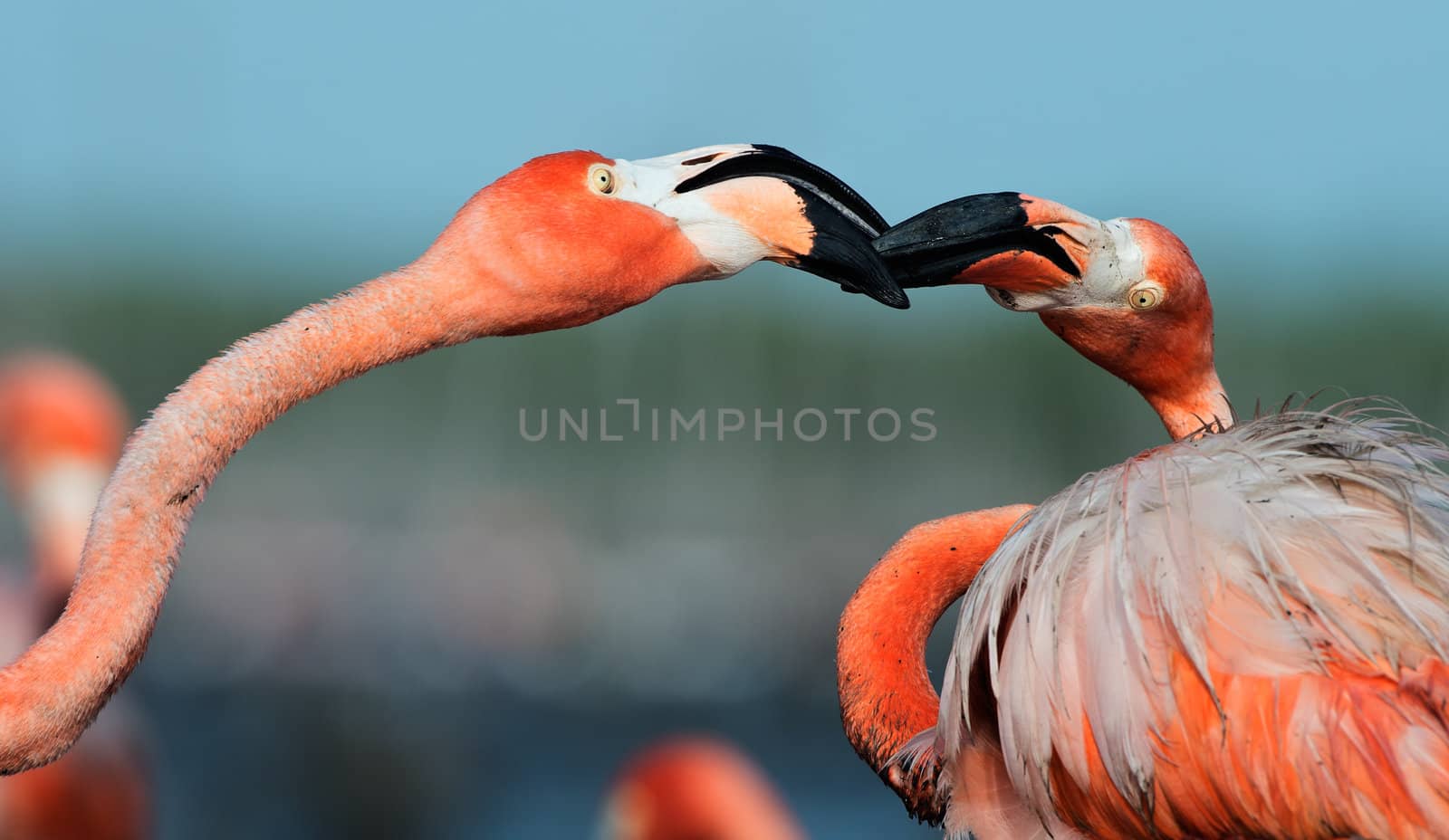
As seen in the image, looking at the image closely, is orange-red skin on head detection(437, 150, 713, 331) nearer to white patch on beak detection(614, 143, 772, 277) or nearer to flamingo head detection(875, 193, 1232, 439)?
white patch on beak detection(614, 143, 772, 277)

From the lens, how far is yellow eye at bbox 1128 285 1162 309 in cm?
226

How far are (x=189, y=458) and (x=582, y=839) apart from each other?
4330 millimetres

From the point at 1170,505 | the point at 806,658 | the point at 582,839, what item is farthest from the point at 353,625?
the point at 1170,505

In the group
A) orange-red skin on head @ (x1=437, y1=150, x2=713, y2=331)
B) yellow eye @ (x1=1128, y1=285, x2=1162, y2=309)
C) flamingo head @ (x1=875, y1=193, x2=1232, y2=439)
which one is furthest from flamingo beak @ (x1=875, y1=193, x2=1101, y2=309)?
orange-red skin on head @ (x1=437, y1=150, x2=713, y2=331)

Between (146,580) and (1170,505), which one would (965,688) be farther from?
(146,580)

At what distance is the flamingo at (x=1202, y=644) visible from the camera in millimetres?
1559

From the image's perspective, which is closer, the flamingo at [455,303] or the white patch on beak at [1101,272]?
→ the flamingo at [455,303]

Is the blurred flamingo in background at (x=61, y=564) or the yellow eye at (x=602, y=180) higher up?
the yellow eye at (x=602, y=180)

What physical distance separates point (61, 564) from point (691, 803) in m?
1.94

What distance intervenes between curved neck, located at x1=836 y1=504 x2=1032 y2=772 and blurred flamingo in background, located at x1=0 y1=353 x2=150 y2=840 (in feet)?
7.73

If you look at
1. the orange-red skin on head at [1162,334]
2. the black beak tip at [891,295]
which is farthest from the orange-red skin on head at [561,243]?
the orange-red skin on head at [1162,334]

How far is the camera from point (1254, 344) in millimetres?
6609

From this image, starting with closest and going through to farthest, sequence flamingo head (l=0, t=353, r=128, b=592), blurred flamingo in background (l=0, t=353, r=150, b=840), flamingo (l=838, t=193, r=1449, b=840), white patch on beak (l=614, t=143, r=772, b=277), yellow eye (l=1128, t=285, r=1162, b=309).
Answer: flamingo (l=838, t=193, r=1449, b=840)
white patch on beak (l=614, t=143, r=772, b=277)
yellow eye (l=1128, t=285, r=1162, b=309)
blurred flamingo in background (l=0, t=353, r=150, b=840)
flamingo head (l=0, t=353, r=128, b=592)

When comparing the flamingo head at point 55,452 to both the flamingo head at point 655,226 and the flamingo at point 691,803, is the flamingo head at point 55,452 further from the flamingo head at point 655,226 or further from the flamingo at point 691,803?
the flamingo head at point 655,226
